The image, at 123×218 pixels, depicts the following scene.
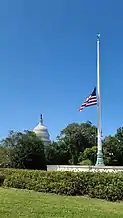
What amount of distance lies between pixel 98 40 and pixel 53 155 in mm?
24787

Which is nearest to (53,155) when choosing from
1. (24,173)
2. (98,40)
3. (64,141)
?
(64,141)

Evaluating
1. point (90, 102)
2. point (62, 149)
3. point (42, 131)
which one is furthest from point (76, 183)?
point (42, 131)

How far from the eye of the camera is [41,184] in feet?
52.9

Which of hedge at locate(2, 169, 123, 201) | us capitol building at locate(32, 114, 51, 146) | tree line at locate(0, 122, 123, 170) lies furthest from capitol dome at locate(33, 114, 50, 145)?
hedge at locate(2, 169, 123, 201)

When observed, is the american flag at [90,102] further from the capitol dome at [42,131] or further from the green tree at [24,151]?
the capitol dome at [42,131]

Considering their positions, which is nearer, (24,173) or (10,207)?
(10,207)

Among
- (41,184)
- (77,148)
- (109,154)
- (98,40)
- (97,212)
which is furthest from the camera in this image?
(77,148)

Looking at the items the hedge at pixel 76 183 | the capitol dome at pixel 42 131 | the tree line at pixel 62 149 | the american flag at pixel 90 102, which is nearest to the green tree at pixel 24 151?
the tree line at pixel 62 149

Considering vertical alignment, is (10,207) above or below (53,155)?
below

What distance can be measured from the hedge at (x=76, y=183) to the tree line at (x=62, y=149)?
740 inches

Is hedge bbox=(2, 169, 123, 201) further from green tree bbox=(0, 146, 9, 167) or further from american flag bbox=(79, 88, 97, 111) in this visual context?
green tree bbox=(0, 146, 9, 167)

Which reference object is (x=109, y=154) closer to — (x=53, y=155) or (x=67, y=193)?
(x=53, y=155)

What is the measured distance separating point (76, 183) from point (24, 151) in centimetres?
2278

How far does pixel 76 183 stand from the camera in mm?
14664
